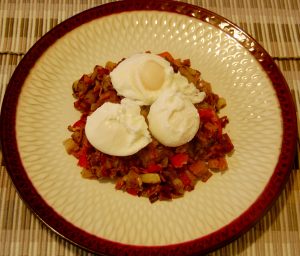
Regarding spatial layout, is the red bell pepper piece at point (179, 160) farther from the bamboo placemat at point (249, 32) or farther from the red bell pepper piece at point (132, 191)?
the bamboo placemat at point (249, 32)

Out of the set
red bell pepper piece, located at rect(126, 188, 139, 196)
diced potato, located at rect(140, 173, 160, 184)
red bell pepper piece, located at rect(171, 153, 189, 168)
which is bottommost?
red bell pepper piece, located at rect(126, 188, 139, 196)

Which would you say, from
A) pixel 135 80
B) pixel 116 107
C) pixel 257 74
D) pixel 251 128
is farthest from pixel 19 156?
pixel 257 74

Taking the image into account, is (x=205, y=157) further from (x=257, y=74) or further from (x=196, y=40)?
(x=196, y=40)

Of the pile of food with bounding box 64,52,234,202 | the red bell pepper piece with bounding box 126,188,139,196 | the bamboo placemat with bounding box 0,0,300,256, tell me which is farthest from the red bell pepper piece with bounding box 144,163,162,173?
the bamboo placemat with bounding box 0,0,300,256

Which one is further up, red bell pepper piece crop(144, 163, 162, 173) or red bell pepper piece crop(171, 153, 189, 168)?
red bell pepper piece crop(171, 153, 189, 168)

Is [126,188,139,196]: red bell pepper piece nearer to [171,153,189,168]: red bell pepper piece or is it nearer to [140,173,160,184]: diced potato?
[140,173,160,184]: diced potato

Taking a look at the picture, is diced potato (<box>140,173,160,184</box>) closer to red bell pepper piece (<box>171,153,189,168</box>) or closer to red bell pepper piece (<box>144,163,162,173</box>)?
red bell pepper piece (<box>144,163,162,173</box>)

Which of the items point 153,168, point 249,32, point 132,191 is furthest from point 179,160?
point 249,32

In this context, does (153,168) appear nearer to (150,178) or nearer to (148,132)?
(150,178)

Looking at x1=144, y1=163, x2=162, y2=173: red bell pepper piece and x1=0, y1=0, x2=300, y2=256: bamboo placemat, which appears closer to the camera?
x1=0, y1=0, x2=300, y2=256: bamboo placemat
